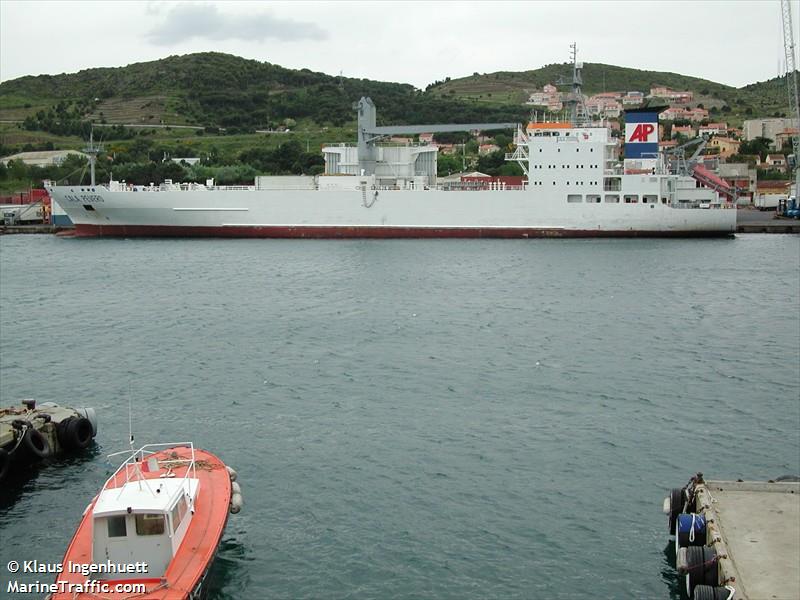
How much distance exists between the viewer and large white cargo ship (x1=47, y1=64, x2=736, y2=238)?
51031 millimetres

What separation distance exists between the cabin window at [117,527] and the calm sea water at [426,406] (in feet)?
5.79

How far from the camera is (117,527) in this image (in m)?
10.4

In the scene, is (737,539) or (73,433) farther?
(73,433)

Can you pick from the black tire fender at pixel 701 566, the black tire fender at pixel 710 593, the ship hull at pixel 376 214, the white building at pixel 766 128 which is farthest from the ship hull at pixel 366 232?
the white building at pixel 766 128

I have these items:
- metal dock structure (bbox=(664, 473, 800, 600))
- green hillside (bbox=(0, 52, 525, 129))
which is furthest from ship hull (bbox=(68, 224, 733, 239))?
green hillside (bbox=(0, 52, 525, 129))

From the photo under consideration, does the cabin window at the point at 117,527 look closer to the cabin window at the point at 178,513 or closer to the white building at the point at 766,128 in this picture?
the cabin window at the point at 178,513

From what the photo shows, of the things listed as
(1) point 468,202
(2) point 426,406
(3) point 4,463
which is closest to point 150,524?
(3) point 4,463

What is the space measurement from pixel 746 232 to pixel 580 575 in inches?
1949

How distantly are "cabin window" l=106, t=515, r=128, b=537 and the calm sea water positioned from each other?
176cm

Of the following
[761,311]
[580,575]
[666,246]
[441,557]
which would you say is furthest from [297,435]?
[666,246]

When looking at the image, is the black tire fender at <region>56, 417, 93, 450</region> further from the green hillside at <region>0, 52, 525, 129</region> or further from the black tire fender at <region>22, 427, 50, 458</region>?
the green hillside at <region>0, 52, 525, 129</region>

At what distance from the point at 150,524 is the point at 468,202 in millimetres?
42530

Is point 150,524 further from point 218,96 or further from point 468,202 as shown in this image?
point 218,96

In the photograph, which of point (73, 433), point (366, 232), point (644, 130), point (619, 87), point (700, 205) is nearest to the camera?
point (73, 433)
